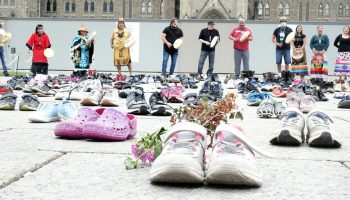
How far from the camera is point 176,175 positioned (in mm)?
2834

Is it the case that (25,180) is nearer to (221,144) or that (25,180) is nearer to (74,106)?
(221,144)

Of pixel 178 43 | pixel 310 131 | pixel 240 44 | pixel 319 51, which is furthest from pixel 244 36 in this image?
pixel 310 131

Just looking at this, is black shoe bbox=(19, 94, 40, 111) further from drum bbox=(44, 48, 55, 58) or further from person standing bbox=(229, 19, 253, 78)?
person standing bbox=(229, 19, 253, 78)

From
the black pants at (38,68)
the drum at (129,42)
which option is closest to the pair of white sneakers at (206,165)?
the drum at (129,42)

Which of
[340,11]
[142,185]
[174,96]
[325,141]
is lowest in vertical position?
[142,185]

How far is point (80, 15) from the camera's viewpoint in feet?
284

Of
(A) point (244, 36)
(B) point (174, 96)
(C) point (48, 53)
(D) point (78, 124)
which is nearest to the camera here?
(D) point (78, 124)

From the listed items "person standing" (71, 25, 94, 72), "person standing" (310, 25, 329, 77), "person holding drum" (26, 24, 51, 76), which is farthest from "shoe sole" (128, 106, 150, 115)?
"person standing" (310, 25, 329, 77)

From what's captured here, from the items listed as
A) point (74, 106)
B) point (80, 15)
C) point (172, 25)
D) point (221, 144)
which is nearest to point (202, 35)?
point (172, 25)

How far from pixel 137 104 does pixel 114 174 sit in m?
3.82

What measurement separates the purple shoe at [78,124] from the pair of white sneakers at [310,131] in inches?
55.2

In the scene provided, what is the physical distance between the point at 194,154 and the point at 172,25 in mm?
15533

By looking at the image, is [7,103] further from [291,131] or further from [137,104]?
[291,131]

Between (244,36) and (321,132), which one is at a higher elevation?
(244,36)
